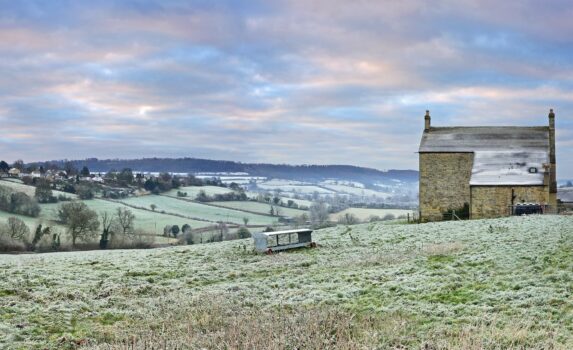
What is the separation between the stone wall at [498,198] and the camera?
49.9 m

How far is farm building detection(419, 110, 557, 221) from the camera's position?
164 ft

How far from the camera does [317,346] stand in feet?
35.9

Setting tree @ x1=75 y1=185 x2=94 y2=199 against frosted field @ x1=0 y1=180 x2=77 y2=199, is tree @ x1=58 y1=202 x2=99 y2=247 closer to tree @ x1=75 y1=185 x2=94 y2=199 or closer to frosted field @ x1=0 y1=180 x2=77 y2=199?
frosted field @ x1=0 y1=180 x2=77 y2=199

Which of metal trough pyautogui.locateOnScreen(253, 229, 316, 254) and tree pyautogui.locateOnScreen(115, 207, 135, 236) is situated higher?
metal trough pyautogui.locateOnScreen(253, 229, 316, 254)

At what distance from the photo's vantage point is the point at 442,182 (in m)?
54.4

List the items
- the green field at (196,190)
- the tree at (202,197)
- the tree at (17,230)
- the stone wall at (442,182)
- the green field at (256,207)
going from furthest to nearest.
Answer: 1. the green field at (196,190)
2. the tree at (202,197)
3. the green field at (256,207)
4. the tree at (17,230)
5. the stone wall at (442,182)

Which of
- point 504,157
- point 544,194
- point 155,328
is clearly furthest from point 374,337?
point 504,157

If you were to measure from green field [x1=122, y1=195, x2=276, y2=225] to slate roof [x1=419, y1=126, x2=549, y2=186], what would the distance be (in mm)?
52150

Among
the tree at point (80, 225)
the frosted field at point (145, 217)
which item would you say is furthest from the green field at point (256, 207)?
the tree at point (80, 225)

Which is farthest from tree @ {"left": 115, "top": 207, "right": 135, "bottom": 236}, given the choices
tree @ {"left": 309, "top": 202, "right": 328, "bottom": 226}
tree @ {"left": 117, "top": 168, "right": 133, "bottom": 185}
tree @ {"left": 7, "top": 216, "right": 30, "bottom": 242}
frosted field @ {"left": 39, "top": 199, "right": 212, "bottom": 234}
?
tree @ {"left": 117, "top": 168, "right": 133, "bottom": 185}

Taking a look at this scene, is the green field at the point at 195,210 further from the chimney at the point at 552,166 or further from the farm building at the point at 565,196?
the chimney at the point at 552,166

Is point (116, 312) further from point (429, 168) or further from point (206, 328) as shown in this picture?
point (429, 168)

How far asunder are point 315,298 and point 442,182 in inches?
1577

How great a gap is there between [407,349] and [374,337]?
725 mm
